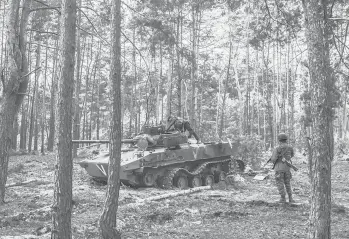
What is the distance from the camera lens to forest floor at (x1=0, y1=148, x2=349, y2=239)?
667cm

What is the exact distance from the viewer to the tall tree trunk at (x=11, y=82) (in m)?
8.62

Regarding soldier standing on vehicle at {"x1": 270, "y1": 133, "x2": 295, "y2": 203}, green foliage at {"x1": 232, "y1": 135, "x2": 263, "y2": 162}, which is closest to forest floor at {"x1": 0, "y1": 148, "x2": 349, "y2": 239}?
soldier standing on vehicle at {"x1": 270, "y1": 133, "x2": 295, "y2": 203}

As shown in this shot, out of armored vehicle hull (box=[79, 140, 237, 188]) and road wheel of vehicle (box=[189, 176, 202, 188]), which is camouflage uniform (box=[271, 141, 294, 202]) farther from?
road wheel of vehicle (box=[189, 176, 202, 188])

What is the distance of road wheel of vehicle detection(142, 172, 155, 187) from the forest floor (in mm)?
342

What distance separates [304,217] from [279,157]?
190 centimetres

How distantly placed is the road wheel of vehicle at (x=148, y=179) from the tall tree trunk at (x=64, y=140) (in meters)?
6.63

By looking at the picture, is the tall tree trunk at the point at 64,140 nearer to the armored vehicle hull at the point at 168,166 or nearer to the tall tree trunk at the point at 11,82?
the tall tree trunk at the point at 11,82

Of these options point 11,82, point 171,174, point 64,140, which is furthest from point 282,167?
point 11,82

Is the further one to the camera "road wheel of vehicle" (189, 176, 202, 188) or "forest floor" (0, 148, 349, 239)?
"road wheel of vehicle" (189, 176, 202, 188)

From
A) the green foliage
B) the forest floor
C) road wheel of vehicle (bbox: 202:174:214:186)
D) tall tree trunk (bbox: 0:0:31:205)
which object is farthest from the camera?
the green foliage

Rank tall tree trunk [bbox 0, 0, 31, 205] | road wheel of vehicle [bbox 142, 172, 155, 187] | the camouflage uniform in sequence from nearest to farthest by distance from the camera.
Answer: tall tree trunk [bbox 0, 0, 31, 205] < the camouflage uniform < road wheel of vehicle [bbox 142, 172, 155, 187]

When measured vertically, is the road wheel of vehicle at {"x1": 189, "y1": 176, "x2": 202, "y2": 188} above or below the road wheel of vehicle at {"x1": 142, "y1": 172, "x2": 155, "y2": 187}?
below

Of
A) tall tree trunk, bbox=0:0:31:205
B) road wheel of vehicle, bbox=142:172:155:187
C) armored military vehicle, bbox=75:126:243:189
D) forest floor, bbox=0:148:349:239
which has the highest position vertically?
tall tree trunk, bbox=0:0:31:205

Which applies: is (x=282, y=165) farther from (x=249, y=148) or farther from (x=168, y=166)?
(x=249, y=148)
